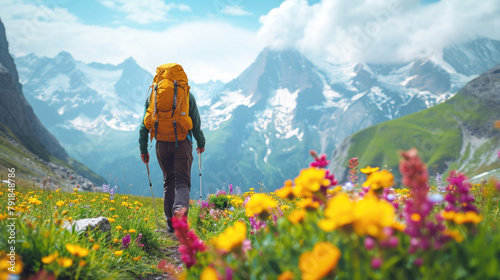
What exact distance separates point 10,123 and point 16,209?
634 feet

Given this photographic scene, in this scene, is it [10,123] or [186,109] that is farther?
[10,123]

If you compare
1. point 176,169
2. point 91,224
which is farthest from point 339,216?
point 176,169

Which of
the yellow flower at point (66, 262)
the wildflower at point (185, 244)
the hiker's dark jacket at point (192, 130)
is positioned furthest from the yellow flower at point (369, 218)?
the hiker's dark jacket at point (192, 130)

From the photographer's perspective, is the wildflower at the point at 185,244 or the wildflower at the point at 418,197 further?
the wildflower at the point at 185,244

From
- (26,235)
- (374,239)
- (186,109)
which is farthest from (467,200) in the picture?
(186,109)

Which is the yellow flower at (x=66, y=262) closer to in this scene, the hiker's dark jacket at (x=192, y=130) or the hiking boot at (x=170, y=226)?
the hiker's dark jacket at (x=192, y=130)

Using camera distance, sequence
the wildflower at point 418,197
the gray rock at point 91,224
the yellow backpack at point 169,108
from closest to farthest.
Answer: the wildflower at point 418,197
the gray rock at point 91,224
the yellow backpack at point 169,108

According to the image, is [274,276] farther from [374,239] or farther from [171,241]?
[171,241]

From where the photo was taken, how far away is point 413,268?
6.03ft

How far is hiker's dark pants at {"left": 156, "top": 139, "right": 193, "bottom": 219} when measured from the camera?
24.8ft

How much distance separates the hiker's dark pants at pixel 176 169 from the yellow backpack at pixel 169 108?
0.30 m

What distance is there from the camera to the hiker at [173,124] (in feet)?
23.6

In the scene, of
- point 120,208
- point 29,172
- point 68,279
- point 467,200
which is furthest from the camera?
point 29,172

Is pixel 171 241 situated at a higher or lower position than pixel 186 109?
lower
